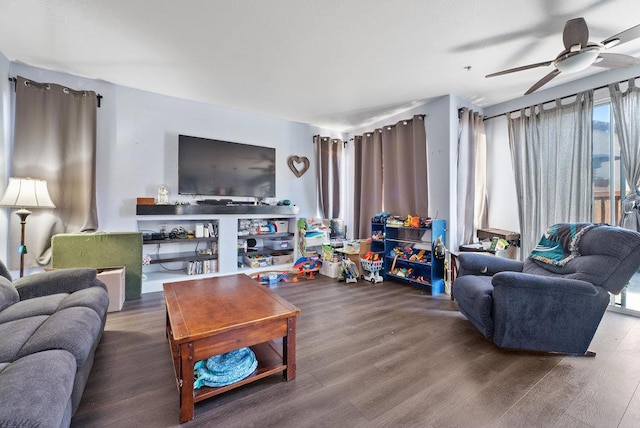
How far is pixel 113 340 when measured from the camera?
2.11 meters

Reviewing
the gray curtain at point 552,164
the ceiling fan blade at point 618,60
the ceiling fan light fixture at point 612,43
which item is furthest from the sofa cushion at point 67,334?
the gray curtain at point 552,164

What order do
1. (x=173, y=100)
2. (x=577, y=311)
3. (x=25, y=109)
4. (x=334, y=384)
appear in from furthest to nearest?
1. (x=173, y=100)
2. (x=25, y=109)
3. (x=577, y=311)
4. (x=334, y=384)

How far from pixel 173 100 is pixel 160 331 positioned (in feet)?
9.79

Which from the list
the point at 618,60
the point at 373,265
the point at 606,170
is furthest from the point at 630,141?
the point at 373,265

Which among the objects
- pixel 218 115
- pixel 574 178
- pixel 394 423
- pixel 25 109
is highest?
pixel 218 115

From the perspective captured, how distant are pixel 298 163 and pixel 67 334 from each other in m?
3.85

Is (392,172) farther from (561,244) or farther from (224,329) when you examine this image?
(224,329)

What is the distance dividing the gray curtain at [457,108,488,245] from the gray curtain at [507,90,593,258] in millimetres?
394

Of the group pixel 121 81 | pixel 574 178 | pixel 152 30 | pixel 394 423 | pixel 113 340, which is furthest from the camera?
pixel 121 81

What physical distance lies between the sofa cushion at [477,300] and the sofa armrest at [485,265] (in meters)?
0.12

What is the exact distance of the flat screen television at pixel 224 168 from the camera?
3697mm

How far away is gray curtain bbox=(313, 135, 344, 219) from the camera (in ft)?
15.9

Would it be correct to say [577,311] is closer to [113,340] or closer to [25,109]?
[113,340]

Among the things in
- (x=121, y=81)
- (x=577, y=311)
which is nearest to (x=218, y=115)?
(x=121, y=81)
